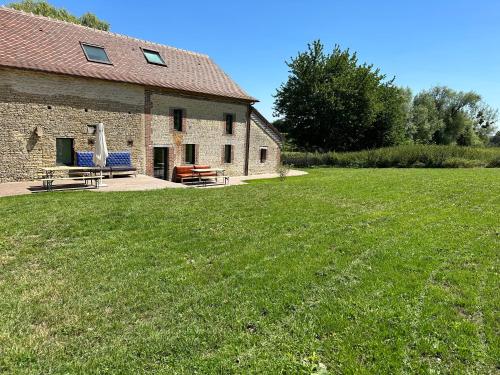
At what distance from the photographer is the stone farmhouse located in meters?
14.7

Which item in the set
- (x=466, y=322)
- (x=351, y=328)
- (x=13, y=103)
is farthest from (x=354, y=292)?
(x=13, y=103)

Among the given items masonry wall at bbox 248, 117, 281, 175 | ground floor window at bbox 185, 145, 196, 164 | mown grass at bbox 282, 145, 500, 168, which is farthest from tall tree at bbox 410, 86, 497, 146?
ground floor window at bbox 185, 145, 196, 164

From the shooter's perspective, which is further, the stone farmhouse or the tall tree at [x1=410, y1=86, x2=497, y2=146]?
the tall tree at [x1=410, y1=86, x2=497, y2=146]

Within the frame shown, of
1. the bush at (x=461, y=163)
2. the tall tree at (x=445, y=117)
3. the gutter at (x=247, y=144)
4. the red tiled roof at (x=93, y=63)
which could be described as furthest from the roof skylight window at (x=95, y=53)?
the tall tree at (x=445, y=117)

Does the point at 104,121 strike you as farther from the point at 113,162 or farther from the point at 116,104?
the point at 113,162

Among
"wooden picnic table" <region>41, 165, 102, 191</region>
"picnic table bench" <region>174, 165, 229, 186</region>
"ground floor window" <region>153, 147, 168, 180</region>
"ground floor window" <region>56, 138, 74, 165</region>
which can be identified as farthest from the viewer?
"ground floor window" <region>153, 147, 168, 180</region>

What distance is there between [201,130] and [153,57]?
17.8 ft

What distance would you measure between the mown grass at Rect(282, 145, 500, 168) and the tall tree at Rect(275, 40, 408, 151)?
6.52 metres

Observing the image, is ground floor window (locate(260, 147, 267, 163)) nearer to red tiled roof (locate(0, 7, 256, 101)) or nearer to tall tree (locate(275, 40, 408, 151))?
red tiled roof (locate(0, 7, 256, 101))

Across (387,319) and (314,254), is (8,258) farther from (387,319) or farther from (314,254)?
(387,319)

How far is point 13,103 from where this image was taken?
14.3m

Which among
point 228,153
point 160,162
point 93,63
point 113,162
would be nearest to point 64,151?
point 113,162

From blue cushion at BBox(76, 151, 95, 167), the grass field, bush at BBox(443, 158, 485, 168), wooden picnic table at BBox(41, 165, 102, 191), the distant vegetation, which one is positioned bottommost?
the grass field

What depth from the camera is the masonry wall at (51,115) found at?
14.3 meters
